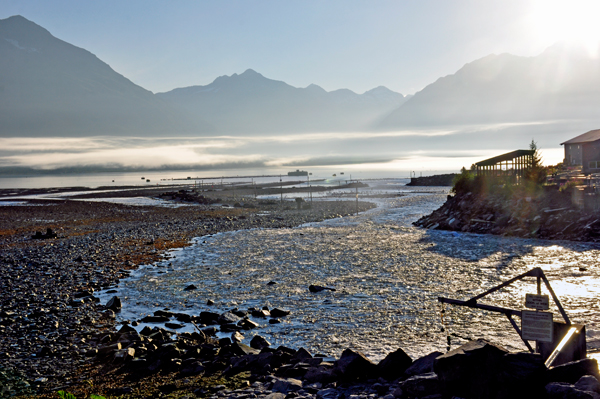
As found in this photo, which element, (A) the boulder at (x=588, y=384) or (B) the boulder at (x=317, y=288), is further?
(B) the boulder at (x=317, y=288)

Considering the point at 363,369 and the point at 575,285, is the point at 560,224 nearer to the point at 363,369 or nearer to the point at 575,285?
the point at 575,285

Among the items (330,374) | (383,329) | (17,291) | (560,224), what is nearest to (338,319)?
(383,329)

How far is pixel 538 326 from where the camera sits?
7699mm

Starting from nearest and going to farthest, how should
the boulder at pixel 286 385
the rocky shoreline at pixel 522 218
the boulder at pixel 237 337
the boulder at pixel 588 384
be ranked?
1. the boulder at pixel 588 384
2. the boulder at pixel 286 385
3. the boulder at pixel 237 337
4. the rocky shoreline at pixel 522 218

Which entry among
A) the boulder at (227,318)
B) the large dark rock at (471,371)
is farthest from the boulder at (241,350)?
the large dark rock at (471,371)

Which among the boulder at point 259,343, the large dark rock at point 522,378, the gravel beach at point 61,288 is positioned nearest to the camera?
the large dark rock at point 522,378

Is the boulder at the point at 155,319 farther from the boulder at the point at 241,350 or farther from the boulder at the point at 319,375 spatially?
the boulder at the point at 319,375

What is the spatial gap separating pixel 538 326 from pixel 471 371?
1.89 meters

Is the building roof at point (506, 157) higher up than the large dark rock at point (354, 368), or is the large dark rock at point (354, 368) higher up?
the building roof at point (506, 157)

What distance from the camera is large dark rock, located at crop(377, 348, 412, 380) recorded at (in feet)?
27.3

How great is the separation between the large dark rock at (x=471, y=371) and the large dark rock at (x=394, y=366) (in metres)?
1.43

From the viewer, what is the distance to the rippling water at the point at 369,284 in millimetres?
11500

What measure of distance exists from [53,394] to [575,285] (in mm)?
17228

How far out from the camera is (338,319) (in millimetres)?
12820
